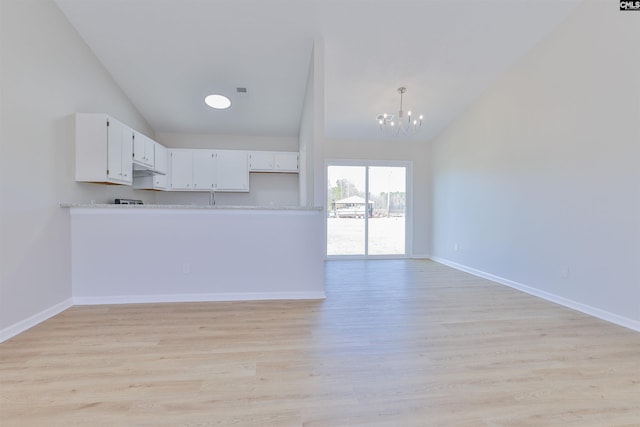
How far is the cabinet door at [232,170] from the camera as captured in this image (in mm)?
5129

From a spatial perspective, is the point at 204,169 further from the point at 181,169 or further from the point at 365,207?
the point at 365,207

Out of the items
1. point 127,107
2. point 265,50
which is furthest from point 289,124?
point 127,107

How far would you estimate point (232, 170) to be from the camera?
5.15 m

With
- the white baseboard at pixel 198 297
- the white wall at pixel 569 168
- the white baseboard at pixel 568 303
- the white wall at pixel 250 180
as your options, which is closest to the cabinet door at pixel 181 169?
the white wall at pixel 250 180

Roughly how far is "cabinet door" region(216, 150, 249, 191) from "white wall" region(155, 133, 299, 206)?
0.33 m

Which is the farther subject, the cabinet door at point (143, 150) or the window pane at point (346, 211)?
the window pane at point (346, 211)

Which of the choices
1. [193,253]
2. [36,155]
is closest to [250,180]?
[193,253]

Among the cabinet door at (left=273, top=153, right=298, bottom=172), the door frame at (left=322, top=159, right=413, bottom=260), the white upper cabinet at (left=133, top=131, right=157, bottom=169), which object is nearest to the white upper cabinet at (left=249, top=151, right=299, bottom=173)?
the cabinet door at (left=273, top=153, right=298, bottom=172)

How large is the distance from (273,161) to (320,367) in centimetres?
408

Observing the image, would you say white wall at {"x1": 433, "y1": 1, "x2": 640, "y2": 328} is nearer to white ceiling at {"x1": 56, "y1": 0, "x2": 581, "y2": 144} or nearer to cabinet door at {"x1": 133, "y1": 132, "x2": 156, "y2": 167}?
white ceiling at {"x1": 56, "y1": 0, "x2": 581, "y2": 144}

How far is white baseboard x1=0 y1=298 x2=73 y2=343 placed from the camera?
2248mm

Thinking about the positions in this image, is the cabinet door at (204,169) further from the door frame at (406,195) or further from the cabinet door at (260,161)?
the door frame at (406,195)

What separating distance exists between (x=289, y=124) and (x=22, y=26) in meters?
3.40

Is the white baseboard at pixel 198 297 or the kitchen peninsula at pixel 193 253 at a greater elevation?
the kitchen peninsula at pixel 193 253
